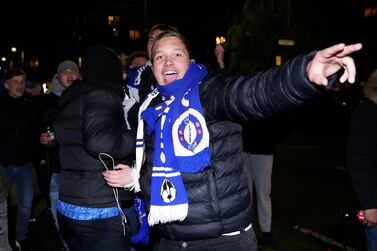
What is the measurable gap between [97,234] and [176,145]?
41.0 inches

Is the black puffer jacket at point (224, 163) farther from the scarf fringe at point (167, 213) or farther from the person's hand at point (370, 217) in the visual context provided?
the person's hand at point (370, 217)

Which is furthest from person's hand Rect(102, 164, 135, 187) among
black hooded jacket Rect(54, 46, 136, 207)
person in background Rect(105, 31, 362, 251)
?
person in background Rect(105, 31, 362, 251)

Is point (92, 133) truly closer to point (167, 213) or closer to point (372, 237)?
point (167, 213)

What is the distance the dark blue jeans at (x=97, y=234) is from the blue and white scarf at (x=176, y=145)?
2.06ft

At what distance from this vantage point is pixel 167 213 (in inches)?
88.8

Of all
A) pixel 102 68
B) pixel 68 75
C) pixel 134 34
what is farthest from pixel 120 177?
pixel 134 34

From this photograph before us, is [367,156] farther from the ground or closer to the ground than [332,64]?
closer to the ground

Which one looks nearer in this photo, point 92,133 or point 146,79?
point 92,133

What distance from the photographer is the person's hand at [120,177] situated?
264 centimetres

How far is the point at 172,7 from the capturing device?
177ft

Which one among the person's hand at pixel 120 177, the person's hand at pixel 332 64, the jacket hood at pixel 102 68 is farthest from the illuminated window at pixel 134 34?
the person's hand at pixel 332 64

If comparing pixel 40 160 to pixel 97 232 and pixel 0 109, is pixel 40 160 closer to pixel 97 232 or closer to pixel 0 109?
pixel 0 109

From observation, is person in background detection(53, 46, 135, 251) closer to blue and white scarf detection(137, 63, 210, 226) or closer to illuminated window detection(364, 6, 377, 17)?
blue and white scarf detection(137, 63, 210, 226)

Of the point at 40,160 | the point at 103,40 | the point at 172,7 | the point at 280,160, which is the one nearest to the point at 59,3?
the point at 103,40
